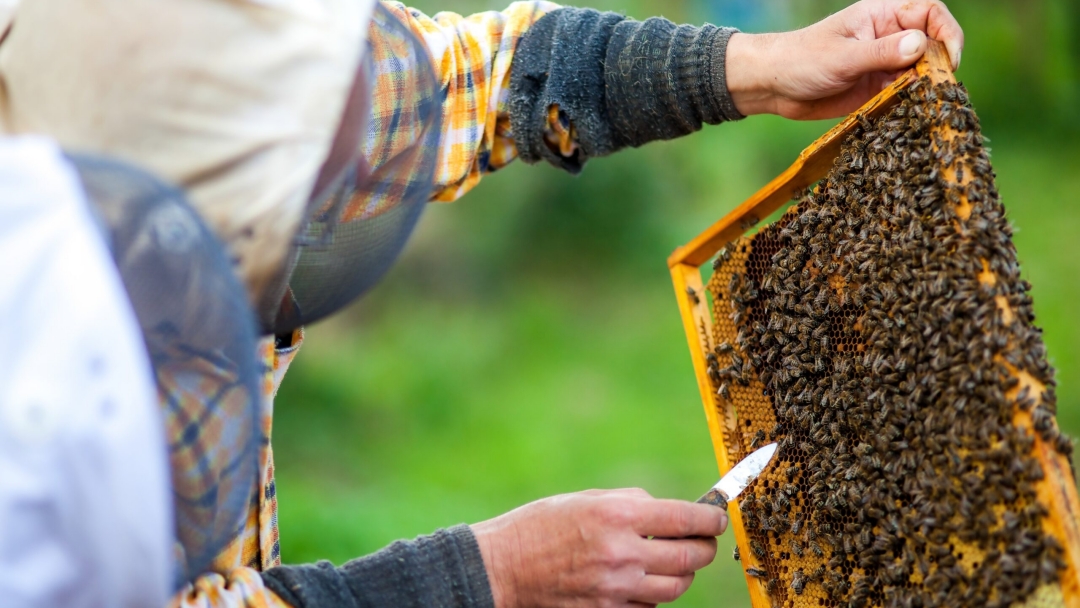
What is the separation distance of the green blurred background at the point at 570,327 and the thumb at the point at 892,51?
13.8ft

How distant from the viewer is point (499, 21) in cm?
300

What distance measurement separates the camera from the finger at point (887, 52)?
224cm

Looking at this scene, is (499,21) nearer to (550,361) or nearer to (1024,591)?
(1024,591)

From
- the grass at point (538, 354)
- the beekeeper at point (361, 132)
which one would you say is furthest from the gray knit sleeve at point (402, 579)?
the grass at point (538, 354)

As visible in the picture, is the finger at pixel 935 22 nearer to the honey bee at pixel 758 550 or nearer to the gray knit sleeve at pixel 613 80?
the gray knit sleeve at pixel 613 80

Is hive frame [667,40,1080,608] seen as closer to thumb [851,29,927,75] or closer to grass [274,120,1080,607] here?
thumb [851,29,927,75]

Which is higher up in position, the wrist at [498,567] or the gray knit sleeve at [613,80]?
the gray knit sleeve at [613,80]

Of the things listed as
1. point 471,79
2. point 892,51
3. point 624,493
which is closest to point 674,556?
point 624,493

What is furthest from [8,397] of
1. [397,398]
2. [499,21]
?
[397,398]

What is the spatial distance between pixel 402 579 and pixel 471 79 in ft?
5.65

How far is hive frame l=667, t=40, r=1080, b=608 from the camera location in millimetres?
1698

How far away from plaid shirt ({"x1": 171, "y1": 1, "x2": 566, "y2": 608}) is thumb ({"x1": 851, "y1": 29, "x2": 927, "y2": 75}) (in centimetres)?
106

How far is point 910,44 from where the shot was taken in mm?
2238

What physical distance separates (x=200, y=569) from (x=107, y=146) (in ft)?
2.47
